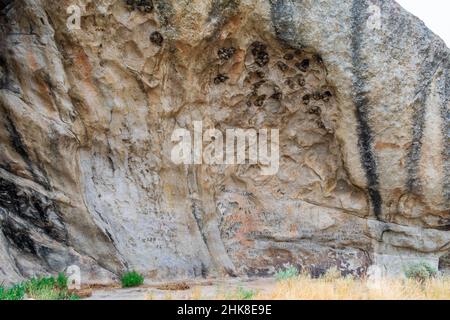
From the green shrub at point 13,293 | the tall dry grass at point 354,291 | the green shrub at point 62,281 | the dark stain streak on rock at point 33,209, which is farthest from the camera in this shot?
the dark stain streak on rock at point 33,209

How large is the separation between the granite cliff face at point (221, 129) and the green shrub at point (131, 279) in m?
0.33

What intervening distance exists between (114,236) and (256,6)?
428 centimetres

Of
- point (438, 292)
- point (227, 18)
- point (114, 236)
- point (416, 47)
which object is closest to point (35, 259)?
point (114, 236)

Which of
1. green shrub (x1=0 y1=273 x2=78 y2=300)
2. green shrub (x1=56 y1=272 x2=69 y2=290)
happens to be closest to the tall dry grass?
green shrub (x1=0 y1=273 x2=78 y2=300)

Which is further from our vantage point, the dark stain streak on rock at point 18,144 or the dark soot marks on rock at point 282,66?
the dark soot marks on rock at point 282,66

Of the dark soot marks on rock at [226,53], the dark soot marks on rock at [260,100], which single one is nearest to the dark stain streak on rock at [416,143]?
the dark soot marks on rock at [260,100]

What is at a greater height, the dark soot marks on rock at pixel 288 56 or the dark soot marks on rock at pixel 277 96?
the dark soot marks on rock at pixel 288 56

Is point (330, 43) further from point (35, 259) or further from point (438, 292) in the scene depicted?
point (35, 259)

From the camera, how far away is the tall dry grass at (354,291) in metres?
7.07

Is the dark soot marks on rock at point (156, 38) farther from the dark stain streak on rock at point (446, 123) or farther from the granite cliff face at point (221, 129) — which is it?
the dark stain streak on rock at point (446, 123)

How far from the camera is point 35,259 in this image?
8.87 m

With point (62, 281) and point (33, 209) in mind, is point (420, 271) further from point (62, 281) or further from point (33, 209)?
point (33, 209)

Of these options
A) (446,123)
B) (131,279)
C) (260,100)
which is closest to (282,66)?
(260,100)

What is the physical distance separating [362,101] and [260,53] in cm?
188
